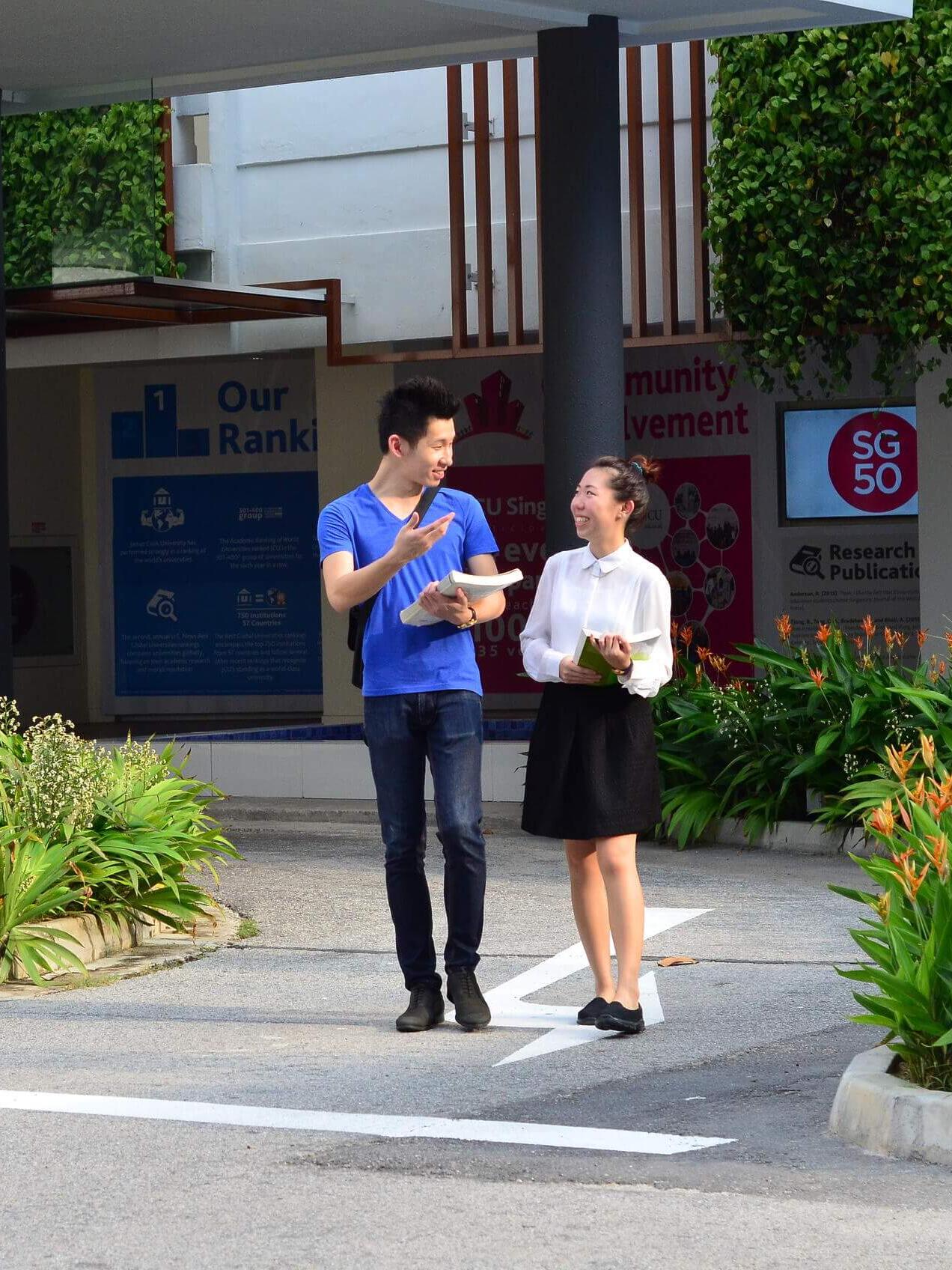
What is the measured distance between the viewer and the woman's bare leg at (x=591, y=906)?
712 cm

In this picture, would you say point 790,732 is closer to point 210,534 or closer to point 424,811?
point 424,811

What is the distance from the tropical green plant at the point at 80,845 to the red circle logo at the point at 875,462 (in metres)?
9.44

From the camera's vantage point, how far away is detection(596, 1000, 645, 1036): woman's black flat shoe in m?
6.97

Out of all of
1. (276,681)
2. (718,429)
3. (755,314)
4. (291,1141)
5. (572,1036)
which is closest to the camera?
(291,1141)

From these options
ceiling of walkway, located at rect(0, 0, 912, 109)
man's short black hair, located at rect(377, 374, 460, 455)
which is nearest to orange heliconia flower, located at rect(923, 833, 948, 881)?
man's short black hair, located at rect(377, 374, 460, 455)

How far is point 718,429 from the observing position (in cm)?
1862

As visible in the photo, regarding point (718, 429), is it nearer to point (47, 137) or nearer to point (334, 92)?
point (334, 92)

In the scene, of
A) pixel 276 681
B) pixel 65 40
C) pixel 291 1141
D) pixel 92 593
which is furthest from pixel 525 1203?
pixel 92 593

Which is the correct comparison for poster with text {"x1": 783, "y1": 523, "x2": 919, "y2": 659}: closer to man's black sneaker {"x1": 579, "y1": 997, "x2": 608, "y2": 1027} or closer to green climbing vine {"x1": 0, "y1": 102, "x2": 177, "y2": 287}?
green climbing vine {"x1": 0, "y1": 102, "x2": 177, "y2": 287}

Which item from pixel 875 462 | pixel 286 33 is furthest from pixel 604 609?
pixel 875 462

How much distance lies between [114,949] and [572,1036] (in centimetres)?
265

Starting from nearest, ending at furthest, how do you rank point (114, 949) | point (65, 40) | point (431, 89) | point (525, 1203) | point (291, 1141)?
1. point (525, 1203)
2. point (291, 1141)
3. point (114, 949)
4. point (65, 40)
5. point (431, 89)

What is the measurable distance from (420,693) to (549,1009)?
129 cm

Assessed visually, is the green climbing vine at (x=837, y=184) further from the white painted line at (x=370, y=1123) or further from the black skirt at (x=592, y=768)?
the white painted line at (x=370, y=1123)
